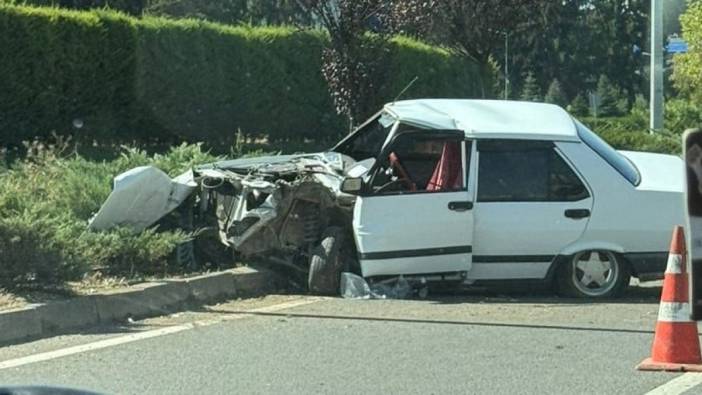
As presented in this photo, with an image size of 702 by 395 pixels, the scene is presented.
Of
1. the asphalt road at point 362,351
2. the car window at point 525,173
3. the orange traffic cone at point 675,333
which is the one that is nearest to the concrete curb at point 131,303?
the asphalt road at point 362,351

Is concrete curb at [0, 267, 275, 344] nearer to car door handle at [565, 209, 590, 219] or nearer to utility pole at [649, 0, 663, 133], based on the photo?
car door handle at [565, 209, 590, 219]

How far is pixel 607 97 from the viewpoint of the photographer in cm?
6225

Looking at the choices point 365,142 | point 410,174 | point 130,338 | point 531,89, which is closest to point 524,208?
point 410,174

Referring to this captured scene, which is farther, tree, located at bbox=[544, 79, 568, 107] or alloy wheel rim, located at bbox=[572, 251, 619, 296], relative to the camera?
tree, located at bbox=[544, 79, 568, 107]

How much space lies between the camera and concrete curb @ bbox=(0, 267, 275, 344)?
8.41m

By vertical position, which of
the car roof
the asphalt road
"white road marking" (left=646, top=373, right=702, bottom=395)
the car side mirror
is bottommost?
"white road marking" (left=646, top=373, right=702, bottom=395)

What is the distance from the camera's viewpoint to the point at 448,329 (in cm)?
882

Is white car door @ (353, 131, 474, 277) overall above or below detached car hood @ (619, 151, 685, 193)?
below

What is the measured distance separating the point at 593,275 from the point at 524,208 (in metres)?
0.89

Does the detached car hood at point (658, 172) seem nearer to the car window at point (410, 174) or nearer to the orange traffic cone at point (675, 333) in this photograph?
the car window at point (410, 174)

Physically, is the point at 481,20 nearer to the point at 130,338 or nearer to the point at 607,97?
the point at 130,338

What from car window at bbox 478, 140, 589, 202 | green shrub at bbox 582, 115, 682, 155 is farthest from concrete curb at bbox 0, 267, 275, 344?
green shrub at bbox 582, 115, 682, 155

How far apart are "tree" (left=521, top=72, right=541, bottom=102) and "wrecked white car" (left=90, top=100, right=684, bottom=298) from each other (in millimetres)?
47391

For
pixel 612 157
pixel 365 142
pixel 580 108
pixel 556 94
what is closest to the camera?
pixel 612 157
